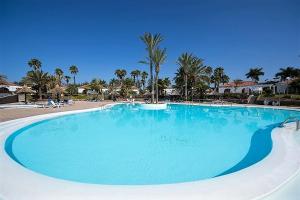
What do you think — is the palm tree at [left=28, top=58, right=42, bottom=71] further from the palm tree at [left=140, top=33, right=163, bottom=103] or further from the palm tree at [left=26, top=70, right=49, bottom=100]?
the palm tree at [left=140, top=33, right=163, bottom=103]

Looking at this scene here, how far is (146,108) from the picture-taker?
25.6m

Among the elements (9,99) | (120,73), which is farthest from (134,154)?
(120,73)

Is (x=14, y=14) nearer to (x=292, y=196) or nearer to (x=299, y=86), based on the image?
(x=292, y=196)

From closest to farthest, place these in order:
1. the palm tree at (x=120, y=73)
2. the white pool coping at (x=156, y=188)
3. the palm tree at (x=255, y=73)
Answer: the white pool coping at (x=156, y=188)
the palm tree at (x=255, y=73)
the palm tree at (x=120, y=73)

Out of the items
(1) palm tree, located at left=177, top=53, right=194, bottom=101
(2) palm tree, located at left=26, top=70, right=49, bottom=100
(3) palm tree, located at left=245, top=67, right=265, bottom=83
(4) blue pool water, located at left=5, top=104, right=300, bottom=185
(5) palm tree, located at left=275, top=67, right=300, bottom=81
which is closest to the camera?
(4) blue pool water, located at left=5, top=104, right=300, bottom=185

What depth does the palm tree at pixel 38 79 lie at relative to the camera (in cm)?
3531

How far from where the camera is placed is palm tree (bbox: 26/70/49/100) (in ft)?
116

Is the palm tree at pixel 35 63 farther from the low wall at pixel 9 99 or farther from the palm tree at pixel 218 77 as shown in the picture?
the palm tree at pixel 218 77

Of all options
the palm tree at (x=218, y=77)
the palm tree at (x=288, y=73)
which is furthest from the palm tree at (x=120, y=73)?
the palm tree at (x=288, y=73)

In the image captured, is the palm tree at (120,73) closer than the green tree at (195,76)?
No

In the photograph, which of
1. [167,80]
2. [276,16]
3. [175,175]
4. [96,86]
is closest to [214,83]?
[167,80]

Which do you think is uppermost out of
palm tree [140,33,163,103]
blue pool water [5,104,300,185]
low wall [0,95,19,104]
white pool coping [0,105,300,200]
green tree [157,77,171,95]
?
palm tree [140,33,163,103]

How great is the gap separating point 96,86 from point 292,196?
161 feet

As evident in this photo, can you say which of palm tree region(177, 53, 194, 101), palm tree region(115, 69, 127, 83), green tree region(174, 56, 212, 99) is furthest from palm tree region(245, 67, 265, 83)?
palm tree region(115, 69, 127, 83)
